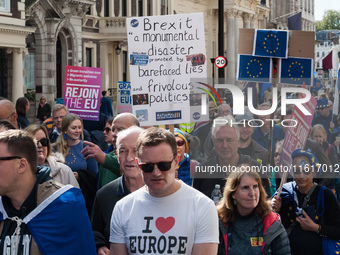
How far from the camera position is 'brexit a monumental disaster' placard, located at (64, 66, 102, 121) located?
11.4 meters

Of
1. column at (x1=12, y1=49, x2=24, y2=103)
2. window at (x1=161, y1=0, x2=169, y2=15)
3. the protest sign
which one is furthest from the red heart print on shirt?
window at (x1=161, y1=0, x2=169, y2=15)

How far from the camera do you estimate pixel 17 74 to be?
2425 centimetres

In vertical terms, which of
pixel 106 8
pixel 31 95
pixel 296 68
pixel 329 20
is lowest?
pixel 31 95

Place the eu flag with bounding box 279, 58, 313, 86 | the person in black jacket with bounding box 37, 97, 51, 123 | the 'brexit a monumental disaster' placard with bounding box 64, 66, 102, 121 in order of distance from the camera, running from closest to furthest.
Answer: the eu flag with bounding box 279, 58, 313, 86 < the 'brexit a monumental disaster' placard with bounding box 64, 66, 102, 121 < the person in black jacket with bounding box 37, 97, 51, 123

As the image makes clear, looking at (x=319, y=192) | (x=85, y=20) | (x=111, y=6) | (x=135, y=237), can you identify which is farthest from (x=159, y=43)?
(x=111, y=6)

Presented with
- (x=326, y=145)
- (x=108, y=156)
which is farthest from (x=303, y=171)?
(x=108, y=156)

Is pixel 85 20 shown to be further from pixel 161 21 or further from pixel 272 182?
pixel 272 182

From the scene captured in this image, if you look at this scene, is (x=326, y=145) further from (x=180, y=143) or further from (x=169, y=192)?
(x=169, y=192)

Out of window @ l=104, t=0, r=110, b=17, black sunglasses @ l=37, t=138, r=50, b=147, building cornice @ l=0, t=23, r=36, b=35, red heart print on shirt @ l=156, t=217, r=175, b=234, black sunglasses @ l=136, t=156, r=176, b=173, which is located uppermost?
window @ l=104, t=0, r=110, b=17

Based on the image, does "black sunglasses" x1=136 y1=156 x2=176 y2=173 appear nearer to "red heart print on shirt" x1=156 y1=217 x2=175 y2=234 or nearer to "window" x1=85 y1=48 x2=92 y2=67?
Result: "red heart print on shirt" x1=156 y1=217 x2=175 y2=234

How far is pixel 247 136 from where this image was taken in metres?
6.34

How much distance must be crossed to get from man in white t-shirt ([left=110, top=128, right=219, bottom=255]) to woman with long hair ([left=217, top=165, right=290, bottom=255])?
3.90 ft

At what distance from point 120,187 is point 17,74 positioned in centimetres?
2002

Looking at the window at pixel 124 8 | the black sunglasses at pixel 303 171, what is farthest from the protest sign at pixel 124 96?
the window at pixel 124 8
